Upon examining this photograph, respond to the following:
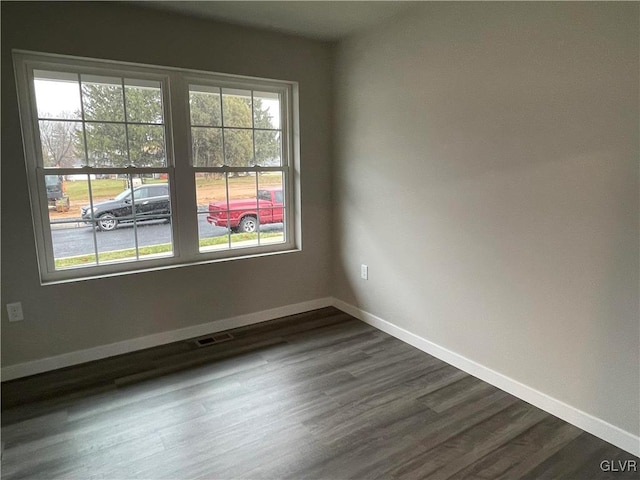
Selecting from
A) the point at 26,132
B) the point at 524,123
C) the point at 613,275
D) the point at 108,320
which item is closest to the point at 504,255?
the point at 613,275

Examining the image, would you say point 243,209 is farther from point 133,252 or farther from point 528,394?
point 528,394

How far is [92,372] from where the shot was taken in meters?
2.65

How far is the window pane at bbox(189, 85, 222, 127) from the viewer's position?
120 inches

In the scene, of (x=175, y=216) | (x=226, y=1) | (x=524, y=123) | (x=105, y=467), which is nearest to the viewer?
(x=105, y=467)

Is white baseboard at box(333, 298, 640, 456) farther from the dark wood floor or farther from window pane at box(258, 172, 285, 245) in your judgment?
window pane at box(258, 172, 285, 245)

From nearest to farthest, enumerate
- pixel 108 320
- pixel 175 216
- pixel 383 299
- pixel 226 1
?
1. pixel 226 1
2. pixel 108 320
3. pixel 175 216
4. pixel 383 299

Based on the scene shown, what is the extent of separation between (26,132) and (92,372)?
5.27 feet

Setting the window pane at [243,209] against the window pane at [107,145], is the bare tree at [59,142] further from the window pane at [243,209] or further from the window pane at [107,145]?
the window pane at [243,209]

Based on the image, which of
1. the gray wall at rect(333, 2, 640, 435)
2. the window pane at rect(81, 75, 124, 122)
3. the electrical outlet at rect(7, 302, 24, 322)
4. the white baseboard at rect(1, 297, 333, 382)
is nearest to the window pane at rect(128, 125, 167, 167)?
the window pane at rect(81, 75, 124, 122)

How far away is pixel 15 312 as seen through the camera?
100 inches

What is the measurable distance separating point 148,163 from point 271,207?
1.08m

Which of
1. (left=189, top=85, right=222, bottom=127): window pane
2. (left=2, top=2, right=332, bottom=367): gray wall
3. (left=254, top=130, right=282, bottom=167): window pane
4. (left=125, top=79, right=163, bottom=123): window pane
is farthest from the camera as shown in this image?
(left=254, top=130, right=282, bottom=167): window pane

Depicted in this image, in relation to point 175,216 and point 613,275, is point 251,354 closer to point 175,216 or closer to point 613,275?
point 175,216

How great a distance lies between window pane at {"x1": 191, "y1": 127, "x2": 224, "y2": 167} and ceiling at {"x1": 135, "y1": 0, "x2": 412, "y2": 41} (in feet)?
2.66
